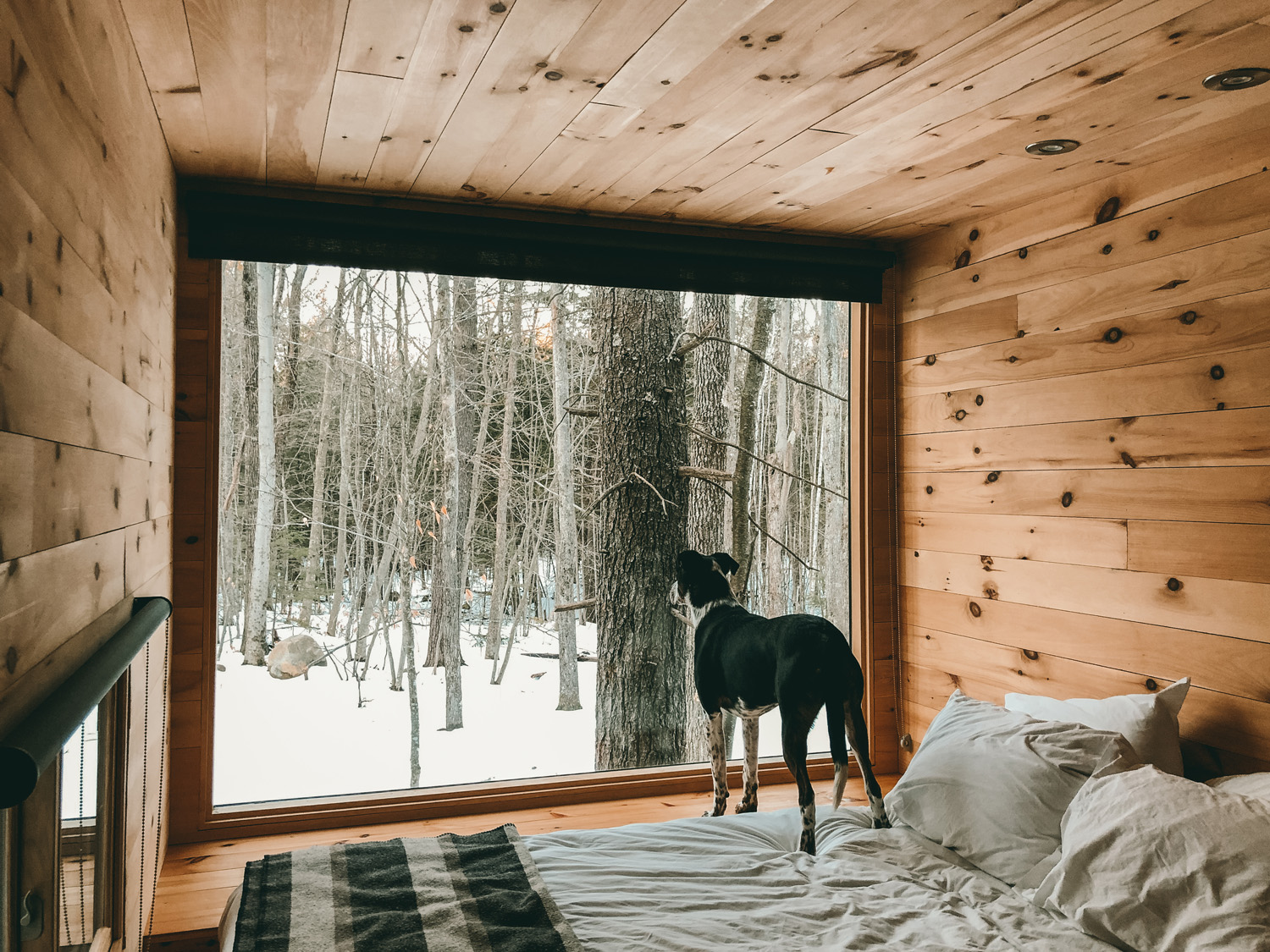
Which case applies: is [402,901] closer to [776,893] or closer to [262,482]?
[776,893]

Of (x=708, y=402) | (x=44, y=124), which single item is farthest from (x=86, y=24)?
(x=708, y=402)

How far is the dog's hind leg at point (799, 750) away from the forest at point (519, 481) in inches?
46.2

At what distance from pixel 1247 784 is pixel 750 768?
1.44 metres

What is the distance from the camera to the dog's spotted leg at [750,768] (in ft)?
10.1

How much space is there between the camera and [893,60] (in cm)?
218

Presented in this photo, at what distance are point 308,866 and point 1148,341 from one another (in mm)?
2871

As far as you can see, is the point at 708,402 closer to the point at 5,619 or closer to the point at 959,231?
the point at 959,231

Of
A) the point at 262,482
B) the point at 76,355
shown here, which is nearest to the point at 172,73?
the point at 76,355

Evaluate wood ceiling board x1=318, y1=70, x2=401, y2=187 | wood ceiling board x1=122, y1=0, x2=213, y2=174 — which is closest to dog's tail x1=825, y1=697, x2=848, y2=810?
wood ceiling board x1=318, y1=70, x2=401, y2=187

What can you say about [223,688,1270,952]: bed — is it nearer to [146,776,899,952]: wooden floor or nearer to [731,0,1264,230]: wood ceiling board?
[146,776,899,952]: wooden floor

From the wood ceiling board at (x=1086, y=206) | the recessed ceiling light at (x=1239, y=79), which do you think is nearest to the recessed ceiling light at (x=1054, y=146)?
the wood ceiling board at (x=1086, y=206)

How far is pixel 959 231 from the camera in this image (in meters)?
3.62

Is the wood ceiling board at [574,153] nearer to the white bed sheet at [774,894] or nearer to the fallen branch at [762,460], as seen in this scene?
the fallen branch at [762,460]

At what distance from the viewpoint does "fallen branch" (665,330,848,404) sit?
3.88 m
